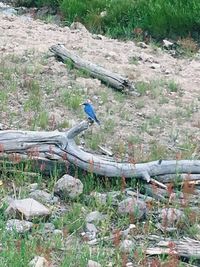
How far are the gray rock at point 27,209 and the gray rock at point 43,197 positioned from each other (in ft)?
0.85

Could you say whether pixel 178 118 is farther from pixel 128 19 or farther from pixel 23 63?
pixel 128 19

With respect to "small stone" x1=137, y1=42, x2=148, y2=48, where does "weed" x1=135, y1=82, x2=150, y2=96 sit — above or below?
above

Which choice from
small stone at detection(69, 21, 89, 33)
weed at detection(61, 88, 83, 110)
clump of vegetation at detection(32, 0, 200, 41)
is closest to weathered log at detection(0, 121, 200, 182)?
weed at detection(61, 88, 83, 110)

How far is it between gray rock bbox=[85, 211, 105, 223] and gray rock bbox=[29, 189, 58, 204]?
372 millimetres

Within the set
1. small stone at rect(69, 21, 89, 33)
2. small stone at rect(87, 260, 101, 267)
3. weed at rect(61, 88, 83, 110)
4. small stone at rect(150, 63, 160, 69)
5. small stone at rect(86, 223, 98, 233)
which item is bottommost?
small stone at rect(69, 21, 89, 33)

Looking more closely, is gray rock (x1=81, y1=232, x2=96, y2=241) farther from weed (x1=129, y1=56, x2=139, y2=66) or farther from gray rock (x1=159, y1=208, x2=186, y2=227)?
weed (x1=129, y1=56, x2=139, y2=66)

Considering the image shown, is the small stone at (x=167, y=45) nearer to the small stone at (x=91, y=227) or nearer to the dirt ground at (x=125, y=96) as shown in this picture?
the dirt ground at (x=125, y=96)

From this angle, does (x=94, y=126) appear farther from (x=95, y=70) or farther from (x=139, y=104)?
(x=95, y=70)

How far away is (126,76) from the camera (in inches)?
354

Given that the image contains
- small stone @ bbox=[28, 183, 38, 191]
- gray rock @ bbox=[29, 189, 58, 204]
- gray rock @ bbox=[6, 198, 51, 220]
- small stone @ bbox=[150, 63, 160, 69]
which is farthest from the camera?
small stone @ bbox=[150, 63, 160, 69]

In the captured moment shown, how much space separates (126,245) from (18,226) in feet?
2.31

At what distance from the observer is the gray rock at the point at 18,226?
5.36 m

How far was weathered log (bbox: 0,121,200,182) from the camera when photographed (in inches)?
249

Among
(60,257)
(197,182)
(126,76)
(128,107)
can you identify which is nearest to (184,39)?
(126,76)
